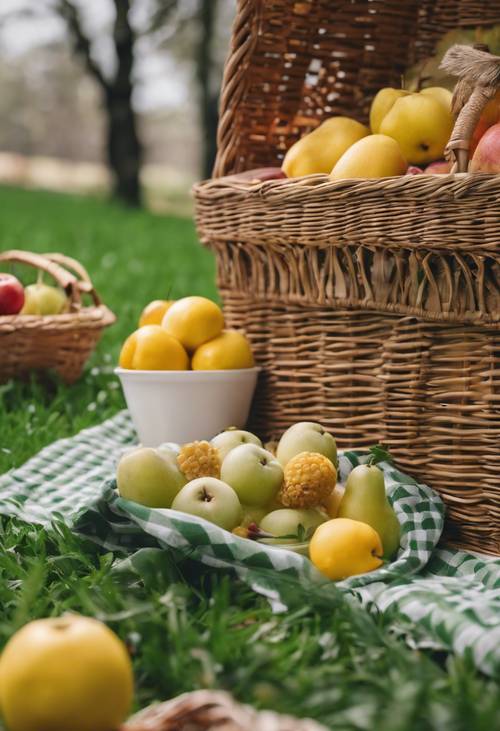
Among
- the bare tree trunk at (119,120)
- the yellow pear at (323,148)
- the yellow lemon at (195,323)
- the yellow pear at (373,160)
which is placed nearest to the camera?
the yellow pear at (373,160)

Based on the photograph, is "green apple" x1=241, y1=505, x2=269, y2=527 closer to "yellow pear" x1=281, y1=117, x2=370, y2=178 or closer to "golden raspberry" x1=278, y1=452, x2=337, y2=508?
"golden raspberry" x1=278, y1=452, x2=337, y2=508

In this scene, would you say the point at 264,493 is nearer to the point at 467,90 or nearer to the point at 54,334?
the point at 467,90

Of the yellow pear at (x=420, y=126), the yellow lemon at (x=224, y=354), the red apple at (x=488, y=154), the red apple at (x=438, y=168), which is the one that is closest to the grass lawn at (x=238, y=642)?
the yellow lemon at (x=224, y=354)

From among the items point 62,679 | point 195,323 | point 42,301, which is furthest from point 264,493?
point 42,301

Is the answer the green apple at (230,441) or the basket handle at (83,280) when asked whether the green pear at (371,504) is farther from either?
the basket handle at (83,280)

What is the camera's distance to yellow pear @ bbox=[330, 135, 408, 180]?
2.10m

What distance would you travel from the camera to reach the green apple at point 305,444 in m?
1.97

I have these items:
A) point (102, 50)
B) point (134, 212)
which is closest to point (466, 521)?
point (134, 212)

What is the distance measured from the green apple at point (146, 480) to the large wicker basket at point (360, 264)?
0.52 meters

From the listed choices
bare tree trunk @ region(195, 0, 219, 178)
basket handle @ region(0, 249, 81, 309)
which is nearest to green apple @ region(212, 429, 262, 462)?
basket handle @ region(0, 249, 81, 309)

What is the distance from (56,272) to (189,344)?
1057mm

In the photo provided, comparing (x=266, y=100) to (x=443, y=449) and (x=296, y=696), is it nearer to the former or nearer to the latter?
(x=443, y=449)

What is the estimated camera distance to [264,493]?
186cm

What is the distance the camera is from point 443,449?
1.97m
